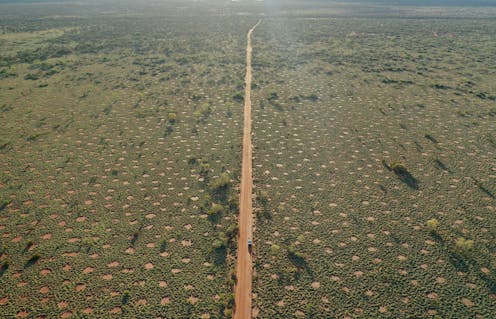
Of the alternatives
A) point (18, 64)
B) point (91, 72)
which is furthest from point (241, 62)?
point (18, 64)

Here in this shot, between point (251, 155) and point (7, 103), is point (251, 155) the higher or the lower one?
the lower one

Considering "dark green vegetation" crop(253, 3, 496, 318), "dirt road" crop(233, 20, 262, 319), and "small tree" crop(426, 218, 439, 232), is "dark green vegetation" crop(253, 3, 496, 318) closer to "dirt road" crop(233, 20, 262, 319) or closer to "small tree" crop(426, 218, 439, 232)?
"small tree" crop(426, 218, 439, 232)

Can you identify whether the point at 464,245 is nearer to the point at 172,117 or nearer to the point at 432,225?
the point at 432,225

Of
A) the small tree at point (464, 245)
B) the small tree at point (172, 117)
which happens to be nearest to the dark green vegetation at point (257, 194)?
the small tree at point (464, 245)

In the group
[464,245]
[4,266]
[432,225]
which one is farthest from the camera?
[432,225]

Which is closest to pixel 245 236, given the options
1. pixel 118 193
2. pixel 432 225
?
pixel 118 193

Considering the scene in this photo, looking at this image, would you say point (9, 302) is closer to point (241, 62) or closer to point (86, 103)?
point (86, 103)

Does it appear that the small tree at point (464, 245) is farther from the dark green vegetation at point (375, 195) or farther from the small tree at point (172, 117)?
the small tree at point (172, 117)
